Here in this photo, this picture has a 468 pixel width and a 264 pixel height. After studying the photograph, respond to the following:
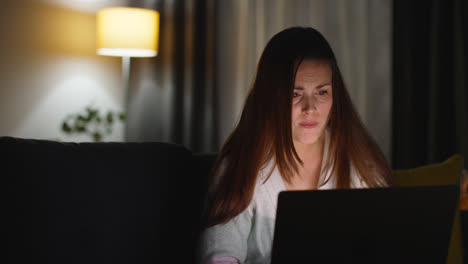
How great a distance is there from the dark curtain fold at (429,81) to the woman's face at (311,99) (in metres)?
1.35

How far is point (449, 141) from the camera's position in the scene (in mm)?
2396

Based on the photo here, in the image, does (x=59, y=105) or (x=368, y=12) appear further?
(x=59, y=105)

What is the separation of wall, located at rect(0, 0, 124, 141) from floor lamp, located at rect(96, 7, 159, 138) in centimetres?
29

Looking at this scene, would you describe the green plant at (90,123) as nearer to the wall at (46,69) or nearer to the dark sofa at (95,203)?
the wall at (46,69)

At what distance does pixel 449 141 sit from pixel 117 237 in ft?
6.04

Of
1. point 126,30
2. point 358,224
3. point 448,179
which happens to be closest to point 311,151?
point 448,179

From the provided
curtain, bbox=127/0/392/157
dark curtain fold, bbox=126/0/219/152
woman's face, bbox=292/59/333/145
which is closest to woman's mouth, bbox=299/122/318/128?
woman's face, bbox=292/59/333/145

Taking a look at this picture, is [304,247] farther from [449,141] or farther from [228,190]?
[449,141]

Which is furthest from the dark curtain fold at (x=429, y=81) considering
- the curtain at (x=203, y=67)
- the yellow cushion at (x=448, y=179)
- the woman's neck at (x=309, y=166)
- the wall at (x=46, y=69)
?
the wall at (x=46, y=69)

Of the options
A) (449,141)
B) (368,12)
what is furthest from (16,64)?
(449,141)

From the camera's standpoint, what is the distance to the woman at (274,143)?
44.8 inches

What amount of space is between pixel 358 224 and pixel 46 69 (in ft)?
8.55

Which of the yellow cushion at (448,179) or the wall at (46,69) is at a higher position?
the wall at (46,69)

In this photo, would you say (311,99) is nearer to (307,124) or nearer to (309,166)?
(307,124)
